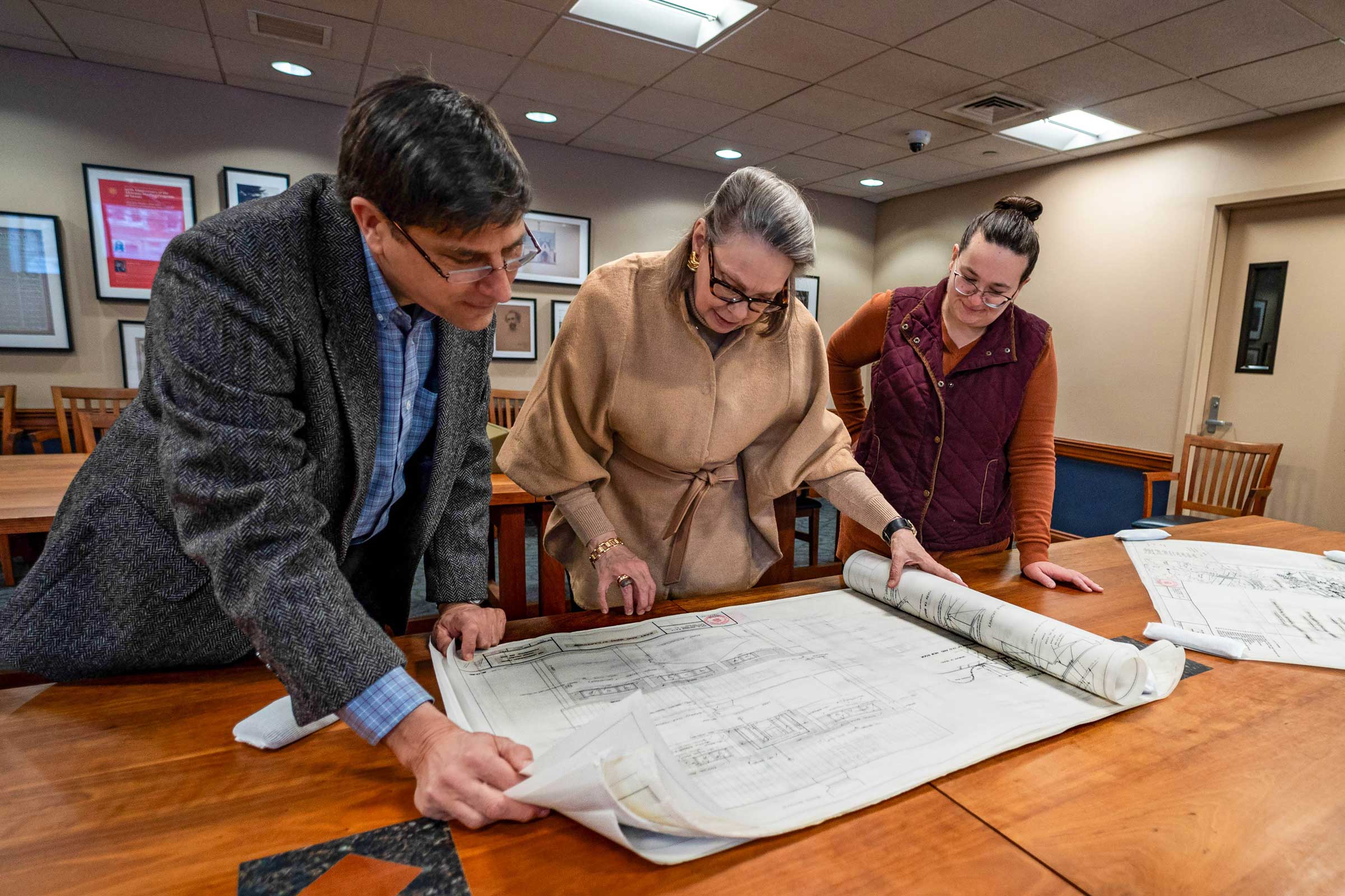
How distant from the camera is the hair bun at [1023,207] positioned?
4.98 feet

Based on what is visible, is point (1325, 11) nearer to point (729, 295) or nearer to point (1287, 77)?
point (1287, 77)

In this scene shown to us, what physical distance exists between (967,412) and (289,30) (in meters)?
3.32

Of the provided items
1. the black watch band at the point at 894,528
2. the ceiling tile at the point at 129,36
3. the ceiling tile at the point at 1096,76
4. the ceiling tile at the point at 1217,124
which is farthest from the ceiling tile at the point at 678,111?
the black watch band at the point at 894,528

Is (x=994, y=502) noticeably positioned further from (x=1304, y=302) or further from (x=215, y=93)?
(x=215, y=93)

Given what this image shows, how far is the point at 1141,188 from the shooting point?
14.4 feet

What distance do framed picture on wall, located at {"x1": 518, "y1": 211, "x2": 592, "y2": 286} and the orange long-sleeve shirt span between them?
138 inches

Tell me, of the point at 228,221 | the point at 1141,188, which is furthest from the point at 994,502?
the point at 1141,188

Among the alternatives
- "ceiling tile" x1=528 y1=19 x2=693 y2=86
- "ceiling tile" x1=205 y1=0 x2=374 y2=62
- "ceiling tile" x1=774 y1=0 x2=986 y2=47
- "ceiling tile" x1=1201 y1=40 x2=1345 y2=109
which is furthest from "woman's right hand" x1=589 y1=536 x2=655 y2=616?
"ceiling tile" x1=1201 y1=40 x2=1345 y2=109

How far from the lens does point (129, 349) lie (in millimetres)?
4117

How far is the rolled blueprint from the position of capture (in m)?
0.87

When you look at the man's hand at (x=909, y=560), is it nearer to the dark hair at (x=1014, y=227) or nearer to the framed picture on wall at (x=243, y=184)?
the dark hair at (x=1014, y=227)

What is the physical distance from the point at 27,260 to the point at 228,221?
14.5 ft

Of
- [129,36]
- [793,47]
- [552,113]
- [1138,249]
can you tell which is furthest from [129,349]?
[1138,249]

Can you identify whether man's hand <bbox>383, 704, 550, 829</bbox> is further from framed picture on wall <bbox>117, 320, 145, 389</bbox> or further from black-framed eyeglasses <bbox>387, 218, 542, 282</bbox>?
framed picture on wall <bbox>117, 320, 145, 389</bbox>
